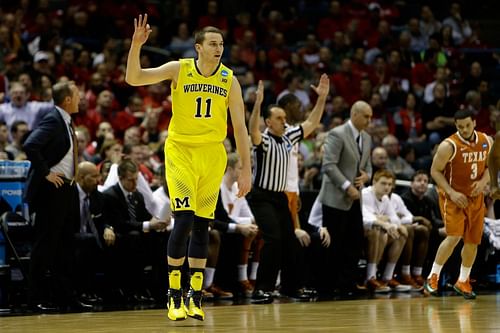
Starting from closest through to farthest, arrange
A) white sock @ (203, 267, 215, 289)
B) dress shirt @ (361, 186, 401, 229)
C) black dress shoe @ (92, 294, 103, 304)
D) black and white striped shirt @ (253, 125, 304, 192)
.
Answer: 1. black dress shoe @ (92, 294, 103, 304)
2. black and white striped shirt @ (253, 125, 304, 192)
3. white sock @ (203, 267, 215, 289)
4. dress shirt @ (361, 186, 401, 229)

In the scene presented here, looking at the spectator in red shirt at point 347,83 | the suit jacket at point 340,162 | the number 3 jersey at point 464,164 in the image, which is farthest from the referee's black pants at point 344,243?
the spectator in red shirt at point 347,83

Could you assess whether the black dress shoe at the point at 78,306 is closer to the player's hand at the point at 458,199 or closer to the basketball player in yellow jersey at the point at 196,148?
the basketball player in yellow jersey at the point at 196,148

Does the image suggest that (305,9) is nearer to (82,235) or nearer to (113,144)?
(113,144)

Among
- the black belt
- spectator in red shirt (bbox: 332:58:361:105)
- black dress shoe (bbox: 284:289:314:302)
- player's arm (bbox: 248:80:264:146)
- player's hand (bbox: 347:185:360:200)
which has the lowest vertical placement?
black dress shoe (bbox: 284:289:314:302)

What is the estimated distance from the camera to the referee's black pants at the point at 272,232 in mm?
10406

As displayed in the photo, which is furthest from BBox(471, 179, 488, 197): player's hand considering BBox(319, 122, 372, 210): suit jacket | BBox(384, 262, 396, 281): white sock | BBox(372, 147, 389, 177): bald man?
BBox(372, 147, 389, 177): bald man

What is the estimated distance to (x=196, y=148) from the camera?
7.92 metres

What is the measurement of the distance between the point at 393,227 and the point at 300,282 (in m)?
1.43

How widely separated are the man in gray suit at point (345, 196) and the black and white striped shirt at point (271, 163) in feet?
3.01

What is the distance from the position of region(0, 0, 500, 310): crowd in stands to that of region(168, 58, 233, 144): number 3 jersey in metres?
2.67

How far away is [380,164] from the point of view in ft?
43.7

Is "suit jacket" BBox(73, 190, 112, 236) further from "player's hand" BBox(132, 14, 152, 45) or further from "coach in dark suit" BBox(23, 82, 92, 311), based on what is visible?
"player's hand" BBox(132, 14, 152, 45)

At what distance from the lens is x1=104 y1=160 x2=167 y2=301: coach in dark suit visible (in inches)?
416

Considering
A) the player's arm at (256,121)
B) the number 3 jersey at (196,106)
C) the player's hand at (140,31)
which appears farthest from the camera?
the player's arm at (256,121)
